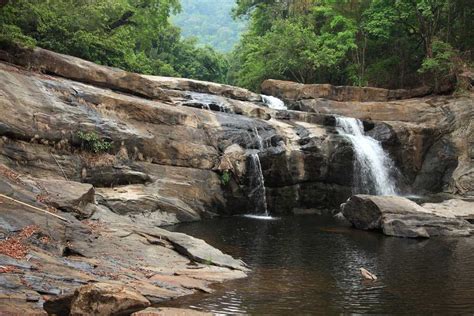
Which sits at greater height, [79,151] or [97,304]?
[79,151]

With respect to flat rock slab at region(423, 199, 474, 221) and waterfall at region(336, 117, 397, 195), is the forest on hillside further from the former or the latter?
flat rock slab at region(423, 199, 474, 221)

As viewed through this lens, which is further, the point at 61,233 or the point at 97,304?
the point at 61,233

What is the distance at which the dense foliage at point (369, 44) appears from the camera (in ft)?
102

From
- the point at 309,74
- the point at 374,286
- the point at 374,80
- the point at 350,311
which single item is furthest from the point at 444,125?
the point at 350,311

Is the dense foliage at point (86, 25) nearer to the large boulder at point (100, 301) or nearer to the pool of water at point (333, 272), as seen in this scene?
the large boulder at point (100, 301)

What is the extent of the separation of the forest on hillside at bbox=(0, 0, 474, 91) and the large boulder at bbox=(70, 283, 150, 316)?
18.7m

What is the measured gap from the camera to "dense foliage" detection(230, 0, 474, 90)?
3098 centimetres

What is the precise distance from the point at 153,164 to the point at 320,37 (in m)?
21.0

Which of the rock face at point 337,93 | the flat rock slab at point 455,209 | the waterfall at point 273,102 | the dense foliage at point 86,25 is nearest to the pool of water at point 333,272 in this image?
the flat rock slab at point 455,209

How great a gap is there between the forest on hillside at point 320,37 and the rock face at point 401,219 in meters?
14.2

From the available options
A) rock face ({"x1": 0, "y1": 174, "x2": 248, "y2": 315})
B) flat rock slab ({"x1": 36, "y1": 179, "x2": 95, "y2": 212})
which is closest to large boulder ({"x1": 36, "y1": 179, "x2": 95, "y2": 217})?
flat rock slab ({"x1": 36, "y1": 179, "x2": 95, "y2": 212})

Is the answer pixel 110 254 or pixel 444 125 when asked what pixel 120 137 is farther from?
pixel 444 125

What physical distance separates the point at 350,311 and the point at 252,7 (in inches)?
1674

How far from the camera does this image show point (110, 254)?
1054cm
